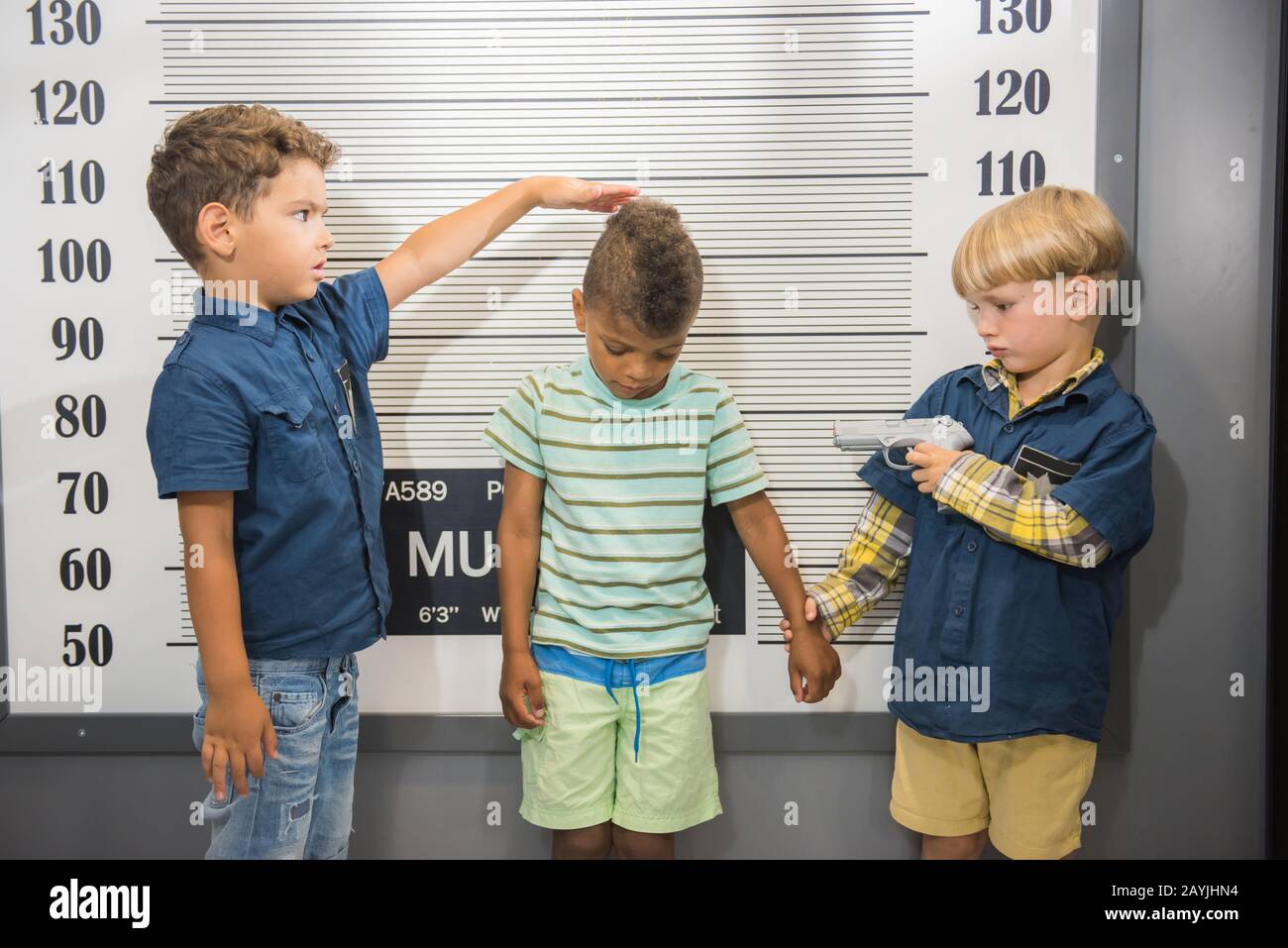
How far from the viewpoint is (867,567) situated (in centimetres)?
165

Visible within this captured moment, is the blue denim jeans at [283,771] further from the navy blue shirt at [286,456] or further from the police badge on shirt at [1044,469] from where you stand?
the police badge on shirt at [1044,469]

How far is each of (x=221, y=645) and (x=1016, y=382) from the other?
1353 mm

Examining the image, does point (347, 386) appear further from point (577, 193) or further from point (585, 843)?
point (585, 843)

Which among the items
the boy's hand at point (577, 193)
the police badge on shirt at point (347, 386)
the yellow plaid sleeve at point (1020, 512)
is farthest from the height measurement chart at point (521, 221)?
the yellow plaid sleeve at point (1020, 512)

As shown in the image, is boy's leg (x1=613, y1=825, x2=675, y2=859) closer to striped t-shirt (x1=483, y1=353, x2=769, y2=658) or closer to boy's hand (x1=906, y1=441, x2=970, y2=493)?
striped t-shirt (x1=483, y1=353, x2=769, y2=658)

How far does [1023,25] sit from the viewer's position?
162 centimetres

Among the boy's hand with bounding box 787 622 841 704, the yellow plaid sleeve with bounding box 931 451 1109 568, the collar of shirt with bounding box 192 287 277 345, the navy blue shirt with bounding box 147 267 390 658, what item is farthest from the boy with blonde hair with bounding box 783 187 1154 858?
the collar of shirt with bounding box 192 287 277 345

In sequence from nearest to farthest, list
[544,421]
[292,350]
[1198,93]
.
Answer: [292,350] < [544,421] < [1198,93]

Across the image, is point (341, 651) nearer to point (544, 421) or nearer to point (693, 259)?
point (544, 421)

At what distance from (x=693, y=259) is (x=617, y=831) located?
1.01m

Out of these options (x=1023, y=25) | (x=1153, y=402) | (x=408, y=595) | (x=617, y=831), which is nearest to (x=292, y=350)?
(x=408, y=595)

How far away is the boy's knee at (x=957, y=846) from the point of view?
161cm

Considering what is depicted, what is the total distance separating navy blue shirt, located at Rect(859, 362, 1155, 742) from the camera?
1.43 meters

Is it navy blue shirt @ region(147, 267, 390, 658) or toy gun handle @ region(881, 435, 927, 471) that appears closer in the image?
navy blue shirt @ region(147, 267, 390, 658)
